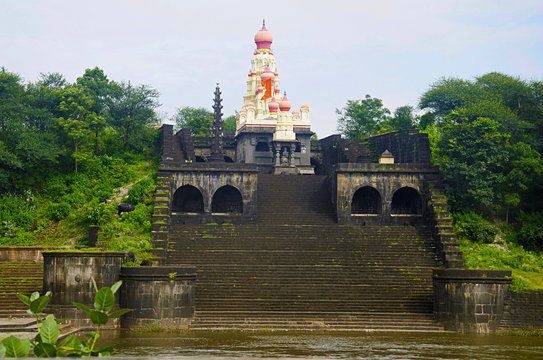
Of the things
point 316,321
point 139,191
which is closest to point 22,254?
point 139,191

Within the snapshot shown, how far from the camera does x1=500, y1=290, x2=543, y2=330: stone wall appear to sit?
25.9m

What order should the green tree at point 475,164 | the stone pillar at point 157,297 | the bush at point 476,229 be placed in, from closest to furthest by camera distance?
1. the stone pillar at point 157,297
2. the bush at point 476,229
3. the green tree at point 475,164

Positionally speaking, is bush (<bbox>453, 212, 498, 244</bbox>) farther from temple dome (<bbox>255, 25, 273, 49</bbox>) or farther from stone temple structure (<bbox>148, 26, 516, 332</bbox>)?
temple dome (<bbox>255, 25, 273, 49</bbox>)

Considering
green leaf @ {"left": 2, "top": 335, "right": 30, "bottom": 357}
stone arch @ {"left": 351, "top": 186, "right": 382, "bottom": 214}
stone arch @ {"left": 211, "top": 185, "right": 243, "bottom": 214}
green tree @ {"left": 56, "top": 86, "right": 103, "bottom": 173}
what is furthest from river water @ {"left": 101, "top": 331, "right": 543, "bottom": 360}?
green tree @ {"left": 56, "top": 86, "right": 103, "bottom": 173}

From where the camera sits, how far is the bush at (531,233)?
32.4 meters

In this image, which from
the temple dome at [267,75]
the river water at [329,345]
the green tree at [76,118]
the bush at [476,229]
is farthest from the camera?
the temple dome at [267,75]

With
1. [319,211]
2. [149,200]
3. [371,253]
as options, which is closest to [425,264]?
[371,253]

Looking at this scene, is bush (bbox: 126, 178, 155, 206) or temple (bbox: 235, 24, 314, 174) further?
temple (bbox: 235, 24, 314, 174)

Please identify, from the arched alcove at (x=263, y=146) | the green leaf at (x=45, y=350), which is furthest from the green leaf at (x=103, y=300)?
the arched alcove at (x=263, y=146)

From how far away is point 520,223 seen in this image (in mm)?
34344

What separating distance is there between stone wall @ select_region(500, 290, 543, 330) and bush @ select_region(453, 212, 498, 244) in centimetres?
590

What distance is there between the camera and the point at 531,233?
107 feet

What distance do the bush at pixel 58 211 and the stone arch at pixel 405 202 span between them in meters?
16.0

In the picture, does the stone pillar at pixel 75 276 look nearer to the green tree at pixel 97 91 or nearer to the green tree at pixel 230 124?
the green tree at pixel 97 91
